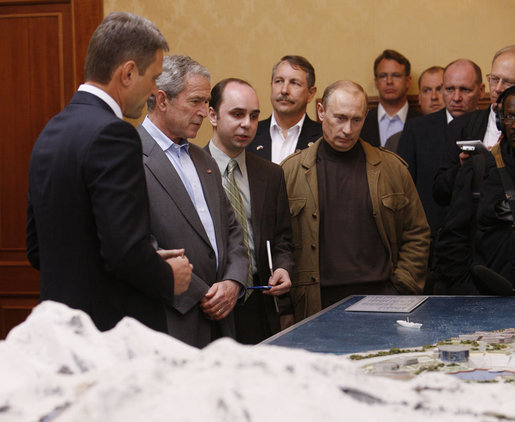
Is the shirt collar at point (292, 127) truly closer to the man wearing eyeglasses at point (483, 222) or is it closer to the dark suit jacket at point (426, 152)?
the dark suit jacket at point (426, 152)

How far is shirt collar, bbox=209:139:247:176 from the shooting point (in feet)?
11.5

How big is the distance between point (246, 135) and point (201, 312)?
3.28 ft

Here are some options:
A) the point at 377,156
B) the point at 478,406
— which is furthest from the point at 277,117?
the point at 478,406

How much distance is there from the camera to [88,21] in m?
5.70

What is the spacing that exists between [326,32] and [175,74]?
10.7ft

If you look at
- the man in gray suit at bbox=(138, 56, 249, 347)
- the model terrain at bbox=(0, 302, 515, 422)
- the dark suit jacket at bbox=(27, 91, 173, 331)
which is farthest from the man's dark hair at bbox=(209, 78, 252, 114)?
the model terrain at bbox=(0, 302, 515, 422)

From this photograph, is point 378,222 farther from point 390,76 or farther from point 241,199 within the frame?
point 390,76

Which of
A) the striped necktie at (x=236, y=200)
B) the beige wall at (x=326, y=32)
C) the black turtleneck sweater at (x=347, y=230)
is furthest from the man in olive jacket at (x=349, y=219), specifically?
the beige wall at (x=326, y=32)

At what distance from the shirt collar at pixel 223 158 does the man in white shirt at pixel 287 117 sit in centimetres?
86

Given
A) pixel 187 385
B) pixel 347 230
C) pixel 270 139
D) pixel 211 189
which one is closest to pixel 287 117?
pixel 270 139

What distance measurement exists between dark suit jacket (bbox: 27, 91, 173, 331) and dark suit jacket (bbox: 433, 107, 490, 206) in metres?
2.10

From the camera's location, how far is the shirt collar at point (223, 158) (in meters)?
3.50

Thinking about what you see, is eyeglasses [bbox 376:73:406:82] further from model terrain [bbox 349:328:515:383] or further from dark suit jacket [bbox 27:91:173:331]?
dark suit jacket [bbox 27:91:173:331]

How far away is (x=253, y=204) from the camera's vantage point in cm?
348
